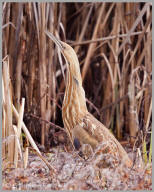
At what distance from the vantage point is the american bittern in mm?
1798

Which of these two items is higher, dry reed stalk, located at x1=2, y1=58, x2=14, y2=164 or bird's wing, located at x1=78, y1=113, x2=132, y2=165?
dry reed stalk, located at x1=2, y1=58, x2=14, y2=164

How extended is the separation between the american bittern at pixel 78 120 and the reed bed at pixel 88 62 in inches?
15.4

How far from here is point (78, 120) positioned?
6.17 ft

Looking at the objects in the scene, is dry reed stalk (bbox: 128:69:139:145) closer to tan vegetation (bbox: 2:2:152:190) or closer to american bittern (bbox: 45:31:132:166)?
tan vegetation (bbox: 2:2:152:190)

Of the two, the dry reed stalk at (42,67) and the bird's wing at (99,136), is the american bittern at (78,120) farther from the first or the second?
the dry reed stalk at (42,67)

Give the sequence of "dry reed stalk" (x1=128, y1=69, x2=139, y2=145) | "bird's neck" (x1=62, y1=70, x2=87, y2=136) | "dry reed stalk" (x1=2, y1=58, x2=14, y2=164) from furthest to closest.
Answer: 1. "dry reed stalk" (x1=128, y1=69, x2=139, y2=145)
2. "bird's neck" (x1=62, y1=70, x2=87, y2=136)
3. "dry reed stalk" (x1=2, y1=58, x2=14, y2=164)

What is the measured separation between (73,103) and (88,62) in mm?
976

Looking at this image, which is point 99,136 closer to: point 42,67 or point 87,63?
point 42,67

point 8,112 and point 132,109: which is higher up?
point 8,112

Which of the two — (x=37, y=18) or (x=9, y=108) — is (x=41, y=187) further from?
(x=37, y=18)

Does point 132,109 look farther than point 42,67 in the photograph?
Yes

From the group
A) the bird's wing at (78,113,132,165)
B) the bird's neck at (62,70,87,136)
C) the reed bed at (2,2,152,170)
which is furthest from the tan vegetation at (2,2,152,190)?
the bird's neck at (62,70,87,136)

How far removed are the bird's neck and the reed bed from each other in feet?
1.37

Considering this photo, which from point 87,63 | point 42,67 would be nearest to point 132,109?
point 87,63
